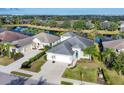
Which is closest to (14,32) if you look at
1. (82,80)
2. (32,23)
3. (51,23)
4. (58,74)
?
(32,23)

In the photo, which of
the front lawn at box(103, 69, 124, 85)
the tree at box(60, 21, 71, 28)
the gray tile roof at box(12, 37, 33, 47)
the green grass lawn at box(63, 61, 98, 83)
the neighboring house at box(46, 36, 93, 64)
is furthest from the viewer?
the gray tile roof at box(12, 37, 33, 47)

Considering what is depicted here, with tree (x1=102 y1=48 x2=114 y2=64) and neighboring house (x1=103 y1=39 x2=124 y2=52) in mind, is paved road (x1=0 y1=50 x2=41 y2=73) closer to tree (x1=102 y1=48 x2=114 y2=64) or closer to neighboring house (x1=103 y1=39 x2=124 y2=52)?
tree (x1=102 y1=48 x2=114 y2=64)

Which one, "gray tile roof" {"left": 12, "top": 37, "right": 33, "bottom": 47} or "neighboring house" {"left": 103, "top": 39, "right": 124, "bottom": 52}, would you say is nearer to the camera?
"neighboring house" {"left": 103, "top": 39, "right": 124, "bottom": 52}

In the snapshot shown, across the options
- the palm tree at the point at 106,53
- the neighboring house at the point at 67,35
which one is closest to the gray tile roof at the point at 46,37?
the neighboring house at the point at 67,35

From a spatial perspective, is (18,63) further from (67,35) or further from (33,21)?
(67,35)

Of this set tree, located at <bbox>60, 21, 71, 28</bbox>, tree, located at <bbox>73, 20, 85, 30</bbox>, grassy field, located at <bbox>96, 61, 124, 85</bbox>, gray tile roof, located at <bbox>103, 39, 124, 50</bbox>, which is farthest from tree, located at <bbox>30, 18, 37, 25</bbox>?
grassy field, located at <bbox>96, 61, 124, 85</bbox>

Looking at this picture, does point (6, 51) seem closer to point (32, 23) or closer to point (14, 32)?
point (14, 32)

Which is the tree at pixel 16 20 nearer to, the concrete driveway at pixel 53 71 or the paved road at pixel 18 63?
the paved road at pixel 18 63
